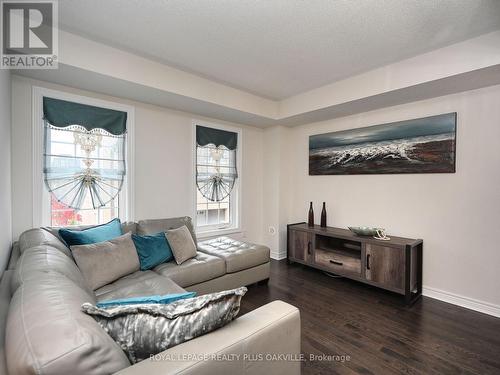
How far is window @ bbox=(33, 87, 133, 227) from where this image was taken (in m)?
2.47

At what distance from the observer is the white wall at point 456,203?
2.46 m

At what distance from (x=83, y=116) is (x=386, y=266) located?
12.4ft

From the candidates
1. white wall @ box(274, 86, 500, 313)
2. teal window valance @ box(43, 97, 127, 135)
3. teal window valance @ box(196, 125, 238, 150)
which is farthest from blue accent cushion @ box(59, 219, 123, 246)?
white wall @ box(274, 86, 500, 313)

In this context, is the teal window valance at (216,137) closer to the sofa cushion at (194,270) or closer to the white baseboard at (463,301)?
the sofa cushion at (194,270)

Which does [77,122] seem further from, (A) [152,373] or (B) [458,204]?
(B) [458,204]

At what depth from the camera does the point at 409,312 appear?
2469 millimetres

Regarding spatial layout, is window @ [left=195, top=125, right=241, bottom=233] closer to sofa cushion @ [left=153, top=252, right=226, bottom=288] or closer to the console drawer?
sofa cushion @ [left=153, top=252, right=226, bottom=288]

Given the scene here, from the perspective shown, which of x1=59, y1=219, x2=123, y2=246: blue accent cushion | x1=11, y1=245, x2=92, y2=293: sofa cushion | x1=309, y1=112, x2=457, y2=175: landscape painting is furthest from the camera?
x1=309, y1=112, x2=457, y2=175: landscape painting

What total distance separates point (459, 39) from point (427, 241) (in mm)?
2083

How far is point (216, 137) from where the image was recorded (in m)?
3.83

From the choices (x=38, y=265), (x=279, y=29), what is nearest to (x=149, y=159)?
(x=38, y=265)

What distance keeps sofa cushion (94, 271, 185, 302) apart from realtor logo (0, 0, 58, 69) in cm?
184

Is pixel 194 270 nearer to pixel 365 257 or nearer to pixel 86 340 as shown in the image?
pixel 86 340

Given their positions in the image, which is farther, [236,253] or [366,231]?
[366,231]
